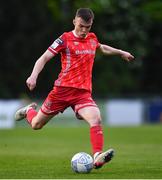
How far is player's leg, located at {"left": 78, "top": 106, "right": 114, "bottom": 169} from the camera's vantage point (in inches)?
512

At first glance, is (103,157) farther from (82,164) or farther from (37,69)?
(37,69)

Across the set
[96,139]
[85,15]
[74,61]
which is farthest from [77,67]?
[96,139]

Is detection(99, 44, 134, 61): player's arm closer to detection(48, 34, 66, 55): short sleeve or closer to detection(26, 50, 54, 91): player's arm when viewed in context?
detection(48, 34, 66, 55): short sleeve

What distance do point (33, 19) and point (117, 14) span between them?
18.0 feet

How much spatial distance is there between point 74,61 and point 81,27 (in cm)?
57

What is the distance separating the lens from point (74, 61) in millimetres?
13719

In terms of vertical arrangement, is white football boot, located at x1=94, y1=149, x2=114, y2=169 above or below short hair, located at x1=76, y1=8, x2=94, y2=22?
below

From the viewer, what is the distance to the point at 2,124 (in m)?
38.7

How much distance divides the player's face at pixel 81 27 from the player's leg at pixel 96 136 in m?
1.18

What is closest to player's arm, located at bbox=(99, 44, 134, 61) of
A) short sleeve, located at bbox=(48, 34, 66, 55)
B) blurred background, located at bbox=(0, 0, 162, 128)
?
short sleeve, located at bbox=(48, 34, 66, 55)

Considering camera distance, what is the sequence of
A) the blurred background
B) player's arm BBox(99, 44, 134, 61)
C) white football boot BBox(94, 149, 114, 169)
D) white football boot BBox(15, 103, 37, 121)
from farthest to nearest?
the blurred background < white football boot BBox(15, 103, 37, 121) < player's arm BBox(99, 44, 134, 61) < white football boot BBox(94, 149, 114, 169)

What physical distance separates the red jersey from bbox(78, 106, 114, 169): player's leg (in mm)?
404

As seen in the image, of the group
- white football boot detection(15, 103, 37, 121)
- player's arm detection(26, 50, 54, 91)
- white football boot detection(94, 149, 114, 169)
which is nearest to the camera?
white football boot detection(94, 149, 114, 169)

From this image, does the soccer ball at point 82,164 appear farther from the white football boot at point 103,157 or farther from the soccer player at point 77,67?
the soccer player at point 77,67
